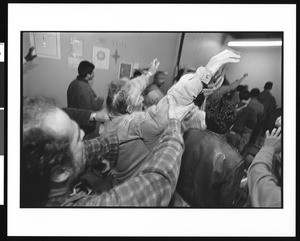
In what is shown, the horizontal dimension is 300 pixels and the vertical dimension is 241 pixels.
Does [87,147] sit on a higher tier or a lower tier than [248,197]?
higher

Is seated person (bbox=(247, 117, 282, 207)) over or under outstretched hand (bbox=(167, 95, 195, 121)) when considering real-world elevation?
under

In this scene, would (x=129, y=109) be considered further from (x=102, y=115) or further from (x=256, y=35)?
(x=256, y=35)

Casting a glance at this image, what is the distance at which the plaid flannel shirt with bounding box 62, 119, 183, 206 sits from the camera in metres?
2.19

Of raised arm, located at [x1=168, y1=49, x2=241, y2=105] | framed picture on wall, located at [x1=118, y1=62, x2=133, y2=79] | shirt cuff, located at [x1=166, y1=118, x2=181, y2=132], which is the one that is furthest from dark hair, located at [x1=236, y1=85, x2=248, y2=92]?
framed picture on wall, located at [x1=118, y1=62, x2=133, y2=79]

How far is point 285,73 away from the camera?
7.32 ft

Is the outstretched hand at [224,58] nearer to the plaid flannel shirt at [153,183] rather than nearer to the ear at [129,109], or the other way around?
the plaid flannel shirt at [153,183]

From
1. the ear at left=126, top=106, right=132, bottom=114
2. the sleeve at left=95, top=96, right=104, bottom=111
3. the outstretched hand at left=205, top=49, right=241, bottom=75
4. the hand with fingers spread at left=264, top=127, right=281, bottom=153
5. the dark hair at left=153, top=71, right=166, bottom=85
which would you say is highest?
the outstretched hand at left=205, top=49, right=241, bottom=75

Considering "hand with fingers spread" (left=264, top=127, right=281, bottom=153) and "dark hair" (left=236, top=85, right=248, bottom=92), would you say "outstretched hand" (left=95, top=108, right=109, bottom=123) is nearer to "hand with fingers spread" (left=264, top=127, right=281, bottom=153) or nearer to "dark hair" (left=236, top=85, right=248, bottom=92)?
"dark hair" (left=236, top=85, right=248, bottom=92)

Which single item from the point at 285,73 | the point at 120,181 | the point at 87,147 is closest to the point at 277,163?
the point at 285,73

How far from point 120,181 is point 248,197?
75cm

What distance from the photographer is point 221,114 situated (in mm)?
2234

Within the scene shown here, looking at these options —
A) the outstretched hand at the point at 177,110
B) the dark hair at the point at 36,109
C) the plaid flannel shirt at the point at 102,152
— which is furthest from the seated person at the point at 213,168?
the dark hair at the point at 36,109

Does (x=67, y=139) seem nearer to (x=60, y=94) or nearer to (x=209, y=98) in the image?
(x=60, y=94)

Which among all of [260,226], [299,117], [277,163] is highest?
[299,117]
